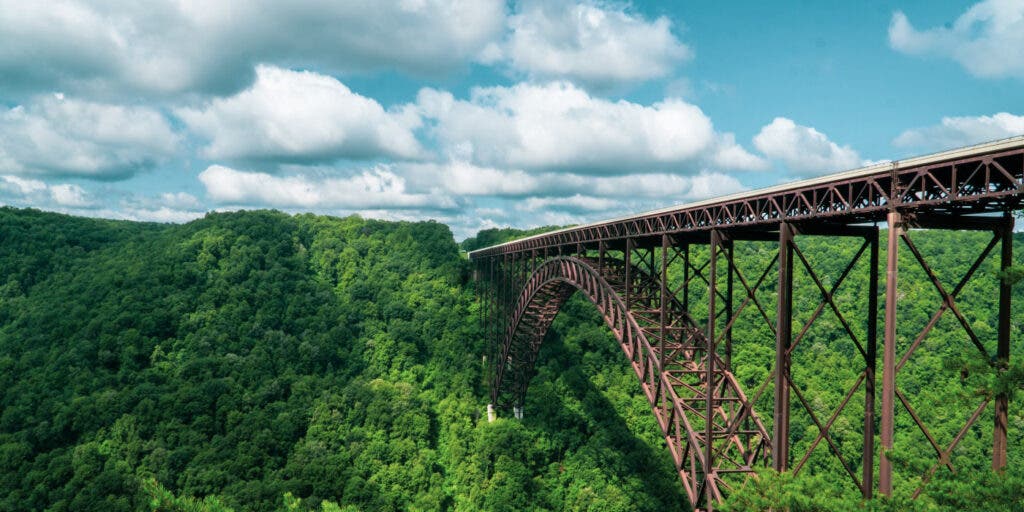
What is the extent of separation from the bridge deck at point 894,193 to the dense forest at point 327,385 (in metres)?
16.4

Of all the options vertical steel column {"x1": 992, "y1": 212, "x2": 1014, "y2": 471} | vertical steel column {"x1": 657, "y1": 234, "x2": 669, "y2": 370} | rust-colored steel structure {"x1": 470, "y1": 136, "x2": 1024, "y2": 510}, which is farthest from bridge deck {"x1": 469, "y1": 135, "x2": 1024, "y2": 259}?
vertical steel column {"x1": 657, "y1": 234, "x2": 669, "y2": 370}

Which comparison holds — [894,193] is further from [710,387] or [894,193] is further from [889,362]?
[710,387]

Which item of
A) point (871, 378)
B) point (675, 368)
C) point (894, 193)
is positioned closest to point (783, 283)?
point (871, 378)

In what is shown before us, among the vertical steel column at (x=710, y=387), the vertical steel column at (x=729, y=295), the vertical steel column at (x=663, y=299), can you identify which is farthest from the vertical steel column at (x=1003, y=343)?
the vertical steel column at (x=663, y=299)

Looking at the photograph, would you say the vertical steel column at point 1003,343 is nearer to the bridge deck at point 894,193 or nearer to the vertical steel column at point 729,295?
the bridge deck at point 894,193

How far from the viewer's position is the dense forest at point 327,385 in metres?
35.5

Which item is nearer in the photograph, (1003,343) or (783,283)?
(1003,343)

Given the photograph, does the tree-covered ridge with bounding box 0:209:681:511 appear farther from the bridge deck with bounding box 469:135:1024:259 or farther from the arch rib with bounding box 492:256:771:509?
the bridge deck with bounding box 469:135:1024:259

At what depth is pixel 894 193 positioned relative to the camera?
10398 millimetres

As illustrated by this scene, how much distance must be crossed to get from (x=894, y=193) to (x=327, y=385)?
44755 millimetres

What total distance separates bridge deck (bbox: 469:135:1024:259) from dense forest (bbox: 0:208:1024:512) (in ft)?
53.8

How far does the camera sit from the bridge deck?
29.5 feet

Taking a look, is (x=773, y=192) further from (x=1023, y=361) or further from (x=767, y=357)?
(x=767, y=357)

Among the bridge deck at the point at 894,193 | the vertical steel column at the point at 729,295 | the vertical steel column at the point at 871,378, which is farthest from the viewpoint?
the vertical steel column at the point at 729,295
